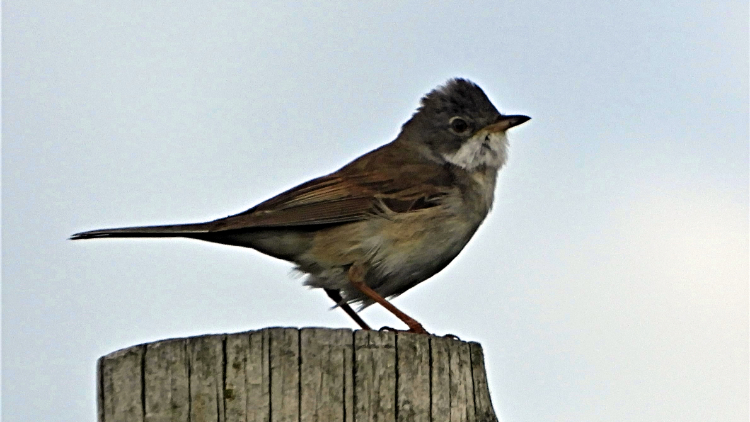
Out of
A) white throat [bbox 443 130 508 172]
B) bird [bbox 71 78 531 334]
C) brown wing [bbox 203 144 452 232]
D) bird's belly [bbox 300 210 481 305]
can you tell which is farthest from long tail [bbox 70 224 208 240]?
white throat [bbox 443 130 508 172]

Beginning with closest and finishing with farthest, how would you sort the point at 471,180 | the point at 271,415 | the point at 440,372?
the point at 271,415 → the point at 440,372 → the point at 471,180

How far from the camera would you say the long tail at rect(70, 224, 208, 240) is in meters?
6.18

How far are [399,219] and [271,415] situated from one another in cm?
330

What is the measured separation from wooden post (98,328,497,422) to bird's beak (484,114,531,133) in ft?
13.3

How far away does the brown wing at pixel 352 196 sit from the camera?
270 inches

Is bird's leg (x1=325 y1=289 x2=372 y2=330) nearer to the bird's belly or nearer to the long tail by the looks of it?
the bird's belly

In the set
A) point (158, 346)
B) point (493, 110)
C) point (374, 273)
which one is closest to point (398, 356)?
point (158, 346)

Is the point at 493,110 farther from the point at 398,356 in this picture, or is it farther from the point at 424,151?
the point at 398,356

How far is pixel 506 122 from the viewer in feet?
25.7

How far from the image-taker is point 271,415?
3.81m

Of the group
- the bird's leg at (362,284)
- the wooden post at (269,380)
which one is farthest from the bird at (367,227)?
the wooden post at (269,380)

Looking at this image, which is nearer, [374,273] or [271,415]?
[271,415]

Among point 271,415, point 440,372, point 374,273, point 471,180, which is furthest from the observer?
point 471,180

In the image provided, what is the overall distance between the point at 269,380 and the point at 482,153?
427 cm
